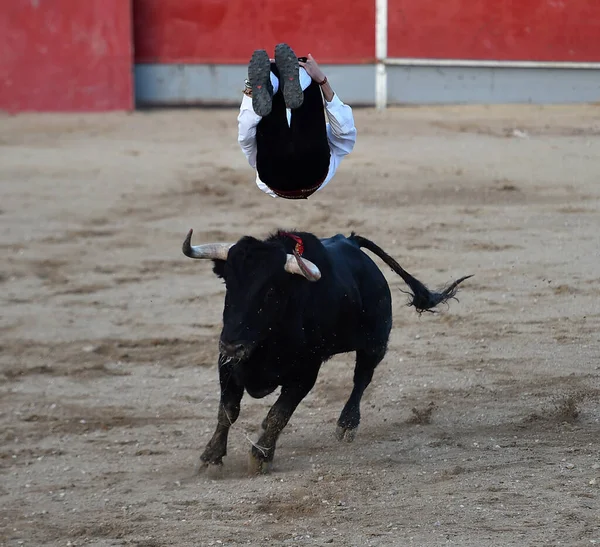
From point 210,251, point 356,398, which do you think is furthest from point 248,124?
point 356,398

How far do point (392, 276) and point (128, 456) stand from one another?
2.80 metres

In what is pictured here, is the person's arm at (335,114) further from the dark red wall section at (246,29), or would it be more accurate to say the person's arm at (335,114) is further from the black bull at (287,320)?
the dark red wall section at (246,29)

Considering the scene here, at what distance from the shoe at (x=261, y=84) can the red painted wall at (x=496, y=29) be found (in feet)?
28.2

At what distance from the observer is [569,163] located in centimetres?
969

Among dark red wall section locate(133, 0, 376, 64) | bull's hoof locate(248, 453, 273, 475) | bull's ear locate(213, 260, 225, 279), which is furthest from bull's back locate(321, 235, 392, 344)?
dark red wall section locate(133, 0, 376, 64)

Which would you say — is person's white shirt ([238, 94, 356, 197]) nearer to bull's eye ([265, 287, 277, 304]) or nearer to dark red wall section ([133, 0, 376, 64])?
bull's eye ([265, 287, 277, 304])

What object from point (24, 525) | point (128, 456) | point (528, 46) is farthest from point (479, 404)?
point (528, 46)

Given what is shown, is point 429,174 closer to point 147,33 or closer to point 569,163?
point 569,163

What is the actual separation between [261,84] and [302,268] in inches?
26.6

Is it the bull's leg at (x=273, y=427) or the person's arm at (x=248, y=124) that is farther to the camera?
the bull's leg at (x=273, y=427)

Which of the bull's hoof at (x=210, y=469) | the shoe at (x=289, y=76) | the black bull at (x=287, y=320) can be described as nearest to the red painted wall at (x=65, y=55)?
the black bull at (x=287, y=320)

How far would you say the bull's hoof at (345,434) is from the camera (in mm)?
4789

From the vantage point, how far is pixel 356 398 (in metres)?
4.90

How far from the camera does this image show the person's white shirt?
4.41m
